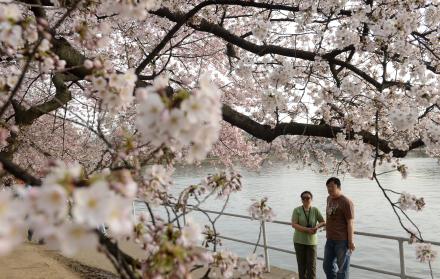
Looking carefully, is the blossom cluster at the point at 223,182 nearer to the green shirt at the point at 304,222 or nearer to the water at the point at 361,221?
the water at the point at 361,221

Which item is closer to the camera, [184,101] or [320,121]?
[184,101]

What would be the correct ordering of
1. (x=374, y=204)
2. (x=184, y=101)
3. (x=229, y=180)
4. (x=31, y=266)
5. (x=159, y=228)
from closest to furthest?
(x=184, y=101), (x=159, y=228), (x=229, y=180), (x=31, y=266), (x=374, y=204)

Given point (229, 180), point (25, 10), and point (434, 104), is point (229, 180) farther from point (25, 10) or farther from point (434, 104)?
point (25, 10)

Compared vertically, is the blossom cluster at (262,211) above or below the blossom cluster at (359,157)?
below

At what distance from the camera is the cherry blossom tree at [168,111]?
3.50 feet

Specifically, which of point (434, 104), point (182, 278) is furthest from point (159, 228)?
point (434, 104)

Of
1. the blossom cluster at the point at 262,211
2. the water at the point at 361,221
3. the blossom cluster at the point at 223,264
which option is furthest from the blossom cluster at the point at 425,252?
the blossom cluster at the point at 223,264

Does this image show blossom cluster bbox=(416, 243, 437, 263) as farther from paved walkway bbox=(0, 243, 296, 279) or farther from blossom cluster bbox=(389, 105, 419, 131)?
paved walkway bbox=(0, 243, 296, 279)

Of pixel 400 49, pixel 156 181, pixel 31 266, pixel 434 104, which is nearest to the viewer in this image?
pixel 156 181

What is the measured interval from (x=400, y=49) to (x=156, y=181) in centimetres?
323

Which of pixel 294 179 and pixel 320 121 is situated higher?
pixel 320 121

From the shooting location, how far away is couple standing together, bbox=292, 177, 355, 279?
5148 millimetres

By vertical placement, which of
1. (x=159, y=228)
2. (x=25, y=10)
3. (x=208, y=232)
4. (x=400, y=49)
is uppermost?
(x=25, y=10)

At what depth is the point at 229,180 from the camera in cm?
258
